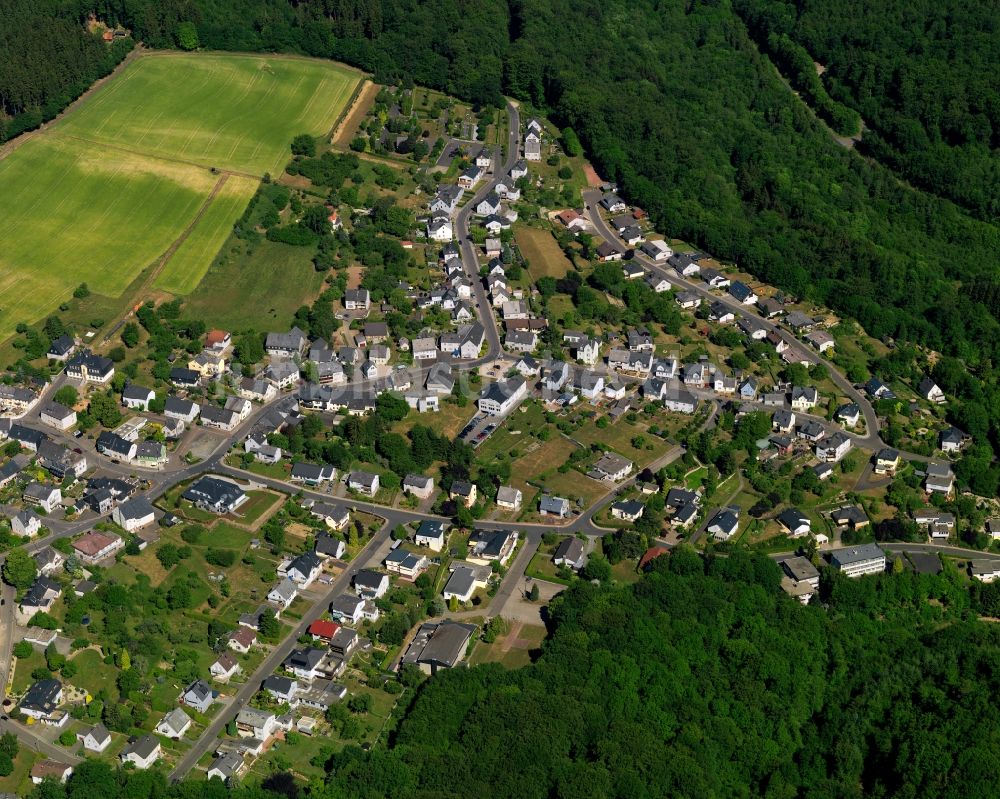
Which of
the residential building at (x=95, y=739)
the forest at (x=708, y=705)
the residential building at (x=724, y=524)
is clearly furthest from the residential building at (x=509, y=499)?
the residential building at (x=95, y=739)

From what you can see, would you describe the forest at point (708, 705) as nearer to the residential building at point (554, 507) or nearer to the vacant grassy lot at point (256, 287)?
the residential building at point (554, 507)

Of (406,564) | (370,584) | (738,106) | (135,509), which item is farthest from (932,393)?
(135,509)

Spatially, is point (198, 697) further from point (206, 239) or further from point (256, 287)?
point (206, 239)

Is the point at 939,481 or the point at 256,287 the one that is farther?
the point at 256,287

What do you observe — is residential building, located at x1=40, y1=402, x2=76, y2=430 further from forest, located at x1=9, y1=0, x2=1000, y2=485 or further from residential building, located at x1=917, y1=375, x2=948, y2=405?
residential building, located at x1=917, y1=375, x2=948, y2=405

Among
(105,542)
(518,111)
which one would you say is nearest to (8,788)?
(105,542)

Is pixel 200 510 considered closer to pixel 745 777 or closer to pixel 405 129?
pixel 745 777
